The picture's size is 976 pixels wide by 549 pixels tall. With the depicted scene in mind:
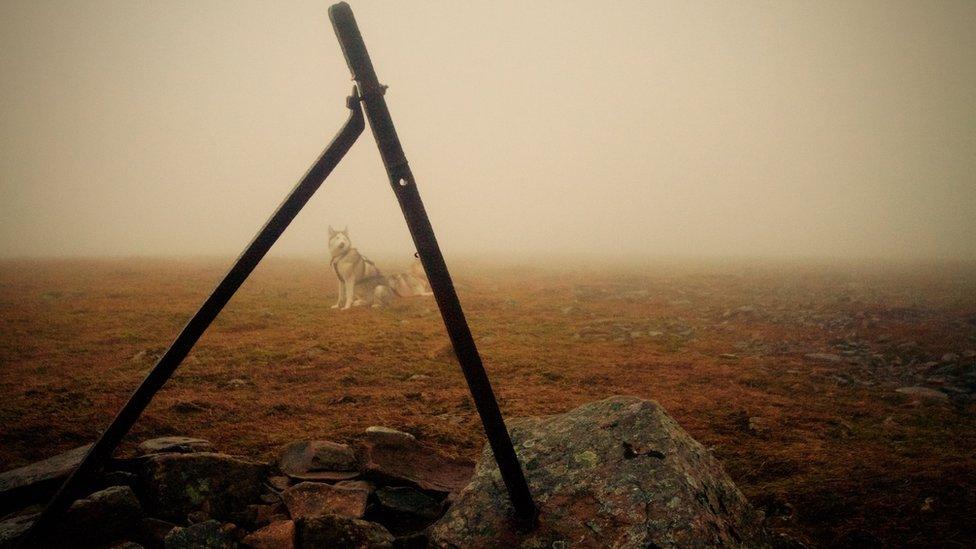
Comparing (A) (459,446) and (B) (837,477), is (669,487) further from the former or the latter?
(A) (459,446)

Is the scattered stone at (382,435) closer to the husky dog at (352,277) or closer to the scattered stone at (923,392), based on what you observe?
the scattered stone at (923,392)

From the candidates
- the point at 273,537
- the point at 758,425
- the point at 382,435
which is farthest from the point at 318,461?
the point at 758,425

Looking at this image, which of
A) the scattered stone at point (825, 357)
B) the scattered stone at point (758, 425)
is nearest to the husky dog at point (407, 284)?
the scattered stone at point (825, 357)

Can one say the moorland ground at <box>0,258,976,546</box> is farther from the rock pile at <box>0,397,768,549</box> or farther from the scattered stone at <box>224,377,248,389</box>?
the rock pile at <box>0,397,768,549</box>

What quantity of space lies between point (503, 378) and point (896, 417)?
7385 mm

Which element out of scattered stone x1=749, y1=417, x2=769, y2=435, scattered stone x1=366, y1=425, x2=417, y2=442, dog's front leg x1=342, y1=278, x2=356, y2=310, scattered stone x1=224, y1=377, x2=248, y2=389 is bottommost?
scattered stone x1=749, y1=417, x2=769, y2=435

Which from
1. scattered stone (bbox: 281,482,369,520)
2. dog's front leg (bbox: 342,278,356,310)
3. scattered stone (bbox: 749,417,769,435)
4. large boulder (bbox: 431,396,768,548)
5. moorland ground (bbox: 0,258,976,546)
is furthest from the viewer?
dog's front leg (bbox: 342,278,356,310)

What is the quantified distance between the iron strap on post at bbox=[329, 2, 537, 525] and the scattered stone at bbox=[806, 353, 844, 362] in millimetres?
13008

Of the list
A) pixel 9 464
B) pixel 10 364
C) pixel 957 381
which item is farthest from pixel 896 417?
pixel 10 364

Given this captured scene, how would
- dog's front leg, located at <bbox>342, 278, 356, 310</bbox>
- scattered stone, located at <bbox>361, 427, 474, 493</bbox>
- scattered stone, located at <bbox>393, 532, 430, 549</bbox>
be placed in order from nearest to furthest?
scattered stone, located at <bbox>393, 532, 430, 549</bbox>
scattered stone, located at <bbox>361, 427, 474, 493</bbox>
dog's front leg, located at <bbox>342, 278, 356, 310</bbox>

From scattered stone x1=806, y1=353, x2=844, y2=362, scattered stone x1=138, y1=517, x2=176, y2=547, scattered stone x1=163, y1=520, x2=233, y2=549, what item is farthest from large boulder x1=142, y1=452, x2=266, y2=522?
scattered stone x1=806, y1=353, x2=844, y2=362

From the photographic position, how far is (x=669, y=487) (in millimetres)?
2953

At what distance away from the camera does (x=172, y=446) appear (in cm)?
439

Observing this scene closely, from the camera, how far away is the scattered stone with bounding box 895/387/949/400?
324 inches
